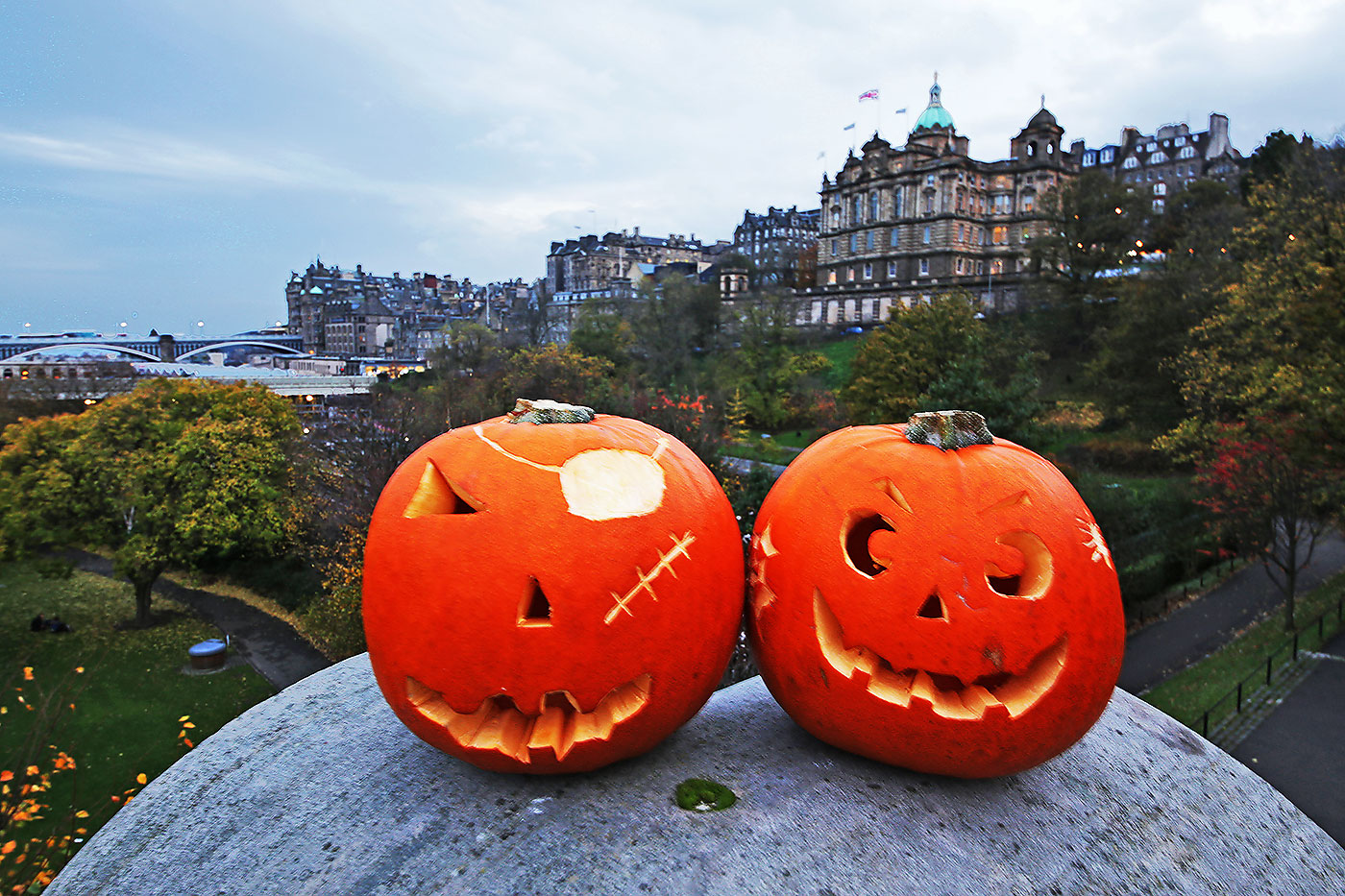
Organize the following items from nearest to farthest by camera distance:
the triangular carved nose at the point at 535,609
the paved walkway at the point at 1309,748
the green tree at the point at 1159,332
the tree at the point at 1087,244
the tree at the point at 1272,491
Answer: the triangular carved nose at the point at 535,609 → the paved walkway at the point at 1309,748 → the tree at the point at 1272,491 → the green tree at the point at 1159,332 → the tree at the point at 1087,244

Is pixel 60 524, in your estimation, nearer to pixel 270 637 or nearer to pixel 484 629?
pixel 270 637

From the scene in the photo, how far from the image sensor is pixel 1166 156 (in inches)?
4267

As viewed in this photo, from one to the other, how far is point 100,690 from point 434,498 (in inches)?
811

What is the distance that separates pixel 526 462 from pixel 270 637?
939 inches

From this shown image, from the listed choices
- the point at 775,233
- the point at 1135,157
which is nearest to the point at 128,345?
the point at 775,233

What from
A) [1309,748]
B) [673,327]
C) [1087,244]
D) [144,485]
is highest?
[1087,244]

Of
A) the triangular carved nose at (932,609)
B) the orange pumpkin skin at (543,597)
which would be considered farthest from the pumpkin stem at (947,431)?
the orange pumpkin skin at (543,597)

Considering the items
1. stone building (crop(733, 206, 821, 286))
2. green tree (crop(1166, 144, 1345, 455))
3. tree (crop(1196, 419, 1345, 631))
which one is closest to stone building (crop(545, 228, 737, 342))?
stone building (crop(733, 206, 821, 286))

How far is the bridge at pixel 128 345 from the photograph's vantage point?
9150 cm

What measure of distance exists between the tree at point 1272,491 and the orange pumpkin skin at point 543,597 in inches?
790

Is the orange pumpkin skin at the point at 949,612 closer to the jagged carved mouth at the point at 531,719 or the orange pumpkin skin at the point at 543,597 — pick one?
the orange pumpkin skin at the point at 543,597

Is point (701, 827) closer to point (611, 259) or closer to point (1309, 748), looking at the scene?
point (1309, 748)

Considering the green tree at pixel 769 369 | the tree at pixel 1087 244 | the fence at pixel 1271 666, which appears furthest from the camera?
the tree at pixel 1087 244

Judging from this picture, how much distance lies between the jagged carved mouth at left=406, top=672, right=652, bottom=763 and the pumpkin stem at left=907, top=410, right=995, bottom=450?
3.03m
